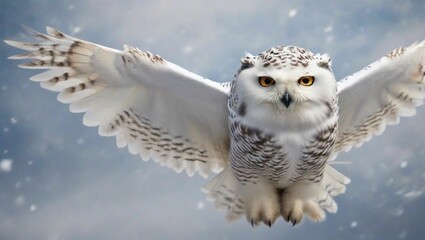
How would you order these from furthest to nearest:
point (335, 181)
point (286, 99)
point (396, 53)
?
point (335, 181) < point (396, 53) < point (286, 99)

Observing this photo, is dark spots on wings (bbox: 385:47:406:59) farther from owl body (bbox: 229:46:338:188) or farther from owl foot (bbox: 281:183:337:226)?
owl foot (bbox: 281:183:337:226)

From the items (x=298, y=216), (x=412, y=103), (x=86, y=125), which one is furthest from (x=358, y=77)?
(x=86, y=125)

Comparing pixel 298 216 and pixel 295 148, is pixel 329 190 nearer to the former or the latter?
pixel 298 216

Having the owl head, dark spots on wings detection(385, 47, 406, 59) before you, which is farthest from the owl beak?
dark spots on wings detection(385, 47, 406, 59)

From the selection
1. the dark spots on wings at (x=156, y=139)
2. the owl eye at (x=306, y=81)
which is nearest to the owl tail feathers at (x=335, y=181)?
the dark spots on wings at (x=156, y=139)

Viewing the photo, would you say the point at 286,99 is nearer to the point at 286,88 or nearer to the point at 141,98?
the point at 286,88

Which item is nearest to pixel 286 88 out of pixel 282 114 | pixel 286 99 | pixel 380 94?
pixel 286 99

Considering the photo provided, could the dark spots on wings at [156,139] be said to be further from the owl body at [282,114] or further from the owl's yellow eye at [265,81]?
the owl's yellow eye at [265,81]
